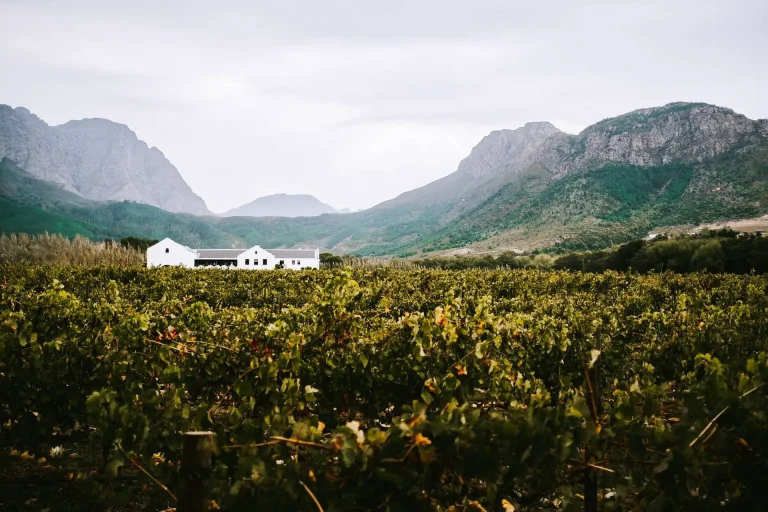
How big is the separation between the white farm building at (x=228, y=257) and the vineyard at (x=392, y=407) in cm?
5730

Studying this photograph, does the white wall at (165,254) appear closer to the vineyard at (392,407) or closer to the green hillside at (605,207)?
the vineyard at (392,407)

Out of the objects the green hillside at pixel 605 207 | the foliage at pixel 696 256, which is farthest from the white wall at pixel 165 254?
the green hillside at pixel 605 207

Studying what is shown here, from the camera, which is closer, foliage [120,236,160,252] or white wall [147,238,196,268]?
white wall [147,238,196,268]

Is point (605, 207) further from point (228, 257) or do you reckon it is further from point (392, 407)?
point (392, 407)

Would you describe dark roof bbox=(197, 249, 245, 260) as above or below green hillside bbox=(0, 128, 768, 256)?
below

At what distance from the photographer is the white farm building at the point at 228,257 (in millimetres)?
71875

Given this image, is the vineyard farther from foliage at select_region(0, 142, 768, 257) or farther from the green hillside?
the green hillside

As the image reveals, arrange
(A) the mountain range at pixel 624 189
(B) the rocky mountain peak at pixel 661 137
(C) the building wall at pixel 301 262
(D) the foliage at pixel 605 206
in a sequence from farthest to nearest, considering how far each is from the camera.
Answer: (B) the rocky mountain peak at pixel 661 137 → (A) the mountain range at pixel 624 189 → (D) the foliage at pixel 605 206 → (C) the building wall at pixel 301 262

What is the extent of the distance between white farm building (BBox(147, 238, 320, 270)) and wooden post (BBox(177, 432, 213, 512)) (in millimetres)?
60936

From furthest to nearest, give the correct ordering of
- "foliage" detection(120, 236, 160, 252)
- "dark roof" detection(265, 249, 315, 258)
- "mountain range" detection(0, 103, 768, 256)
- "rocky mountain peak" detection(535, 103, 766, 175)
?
1. "rocky mountain peak" detection(535, 103, 766, 175)
2. "mountain range" detection(0, 103, 768, 256)
3. "dark roof" detection(265, 249, 315, 258)
4. "foliage" detection(120, 236, 160, 252)

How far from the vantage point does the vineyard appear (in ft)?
6.80

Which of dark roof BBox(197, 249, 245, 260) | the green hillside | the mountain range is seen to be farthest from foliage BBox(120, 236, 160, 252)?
the mountain range

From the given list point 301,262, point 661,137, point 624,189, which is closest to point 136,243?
point 301,262

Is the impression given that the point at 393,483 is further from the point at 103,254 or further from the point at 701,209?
the point at 701,209
